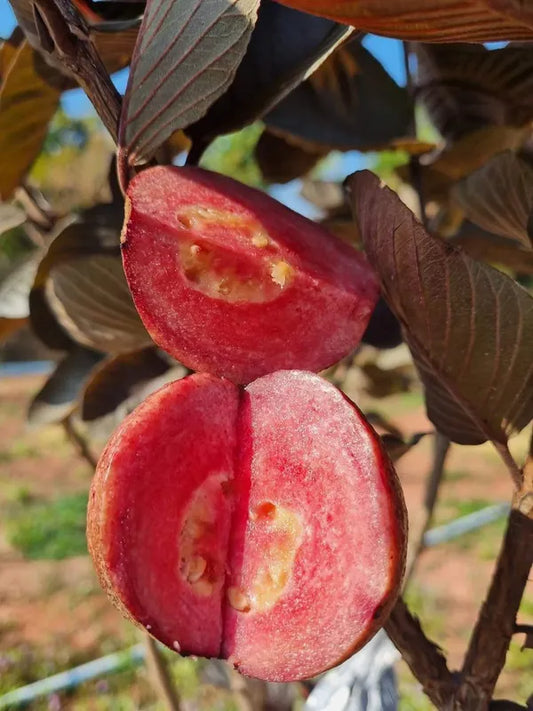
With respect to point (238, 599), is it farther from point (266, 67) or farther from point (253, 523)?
point (266, 67)

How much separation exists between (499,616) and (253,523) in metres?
0.17

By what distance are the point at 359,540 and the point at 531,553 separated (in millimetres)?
146

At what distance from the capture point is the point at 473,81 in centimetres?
61

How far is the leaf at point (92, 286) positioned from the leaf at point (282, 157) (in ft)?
0.66

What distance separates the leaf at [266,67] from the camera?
45cm

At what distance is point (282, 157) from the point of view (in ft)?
2.45

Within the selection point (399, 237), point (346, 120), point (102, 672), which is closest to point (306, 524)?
point (399, 237)

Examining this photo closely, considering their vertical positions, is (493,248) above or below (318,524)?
below

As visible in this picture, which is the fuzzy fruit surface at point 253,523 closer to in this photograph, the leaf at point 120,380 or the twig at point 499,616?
the twig at point 499,616

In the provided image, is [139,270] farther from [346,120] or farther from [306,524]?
[346,120]

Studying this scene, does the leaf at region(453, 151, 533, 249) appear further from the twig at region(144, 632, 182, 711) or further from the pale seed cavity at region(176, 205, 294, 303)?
the twig at region(144, 632, 182, 711)

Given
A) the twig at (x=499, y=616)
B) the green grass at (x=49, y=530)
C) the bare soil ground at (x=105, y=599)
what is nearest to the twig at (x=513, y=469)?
the twig at (x=499, y=616)

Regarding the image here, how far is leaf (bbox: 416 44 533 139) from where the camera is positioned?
0.57 metres

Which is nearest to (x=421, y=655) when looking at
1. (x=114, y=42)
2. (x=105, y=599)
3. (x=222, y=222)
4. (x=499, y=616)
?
(x=499, y=616)
